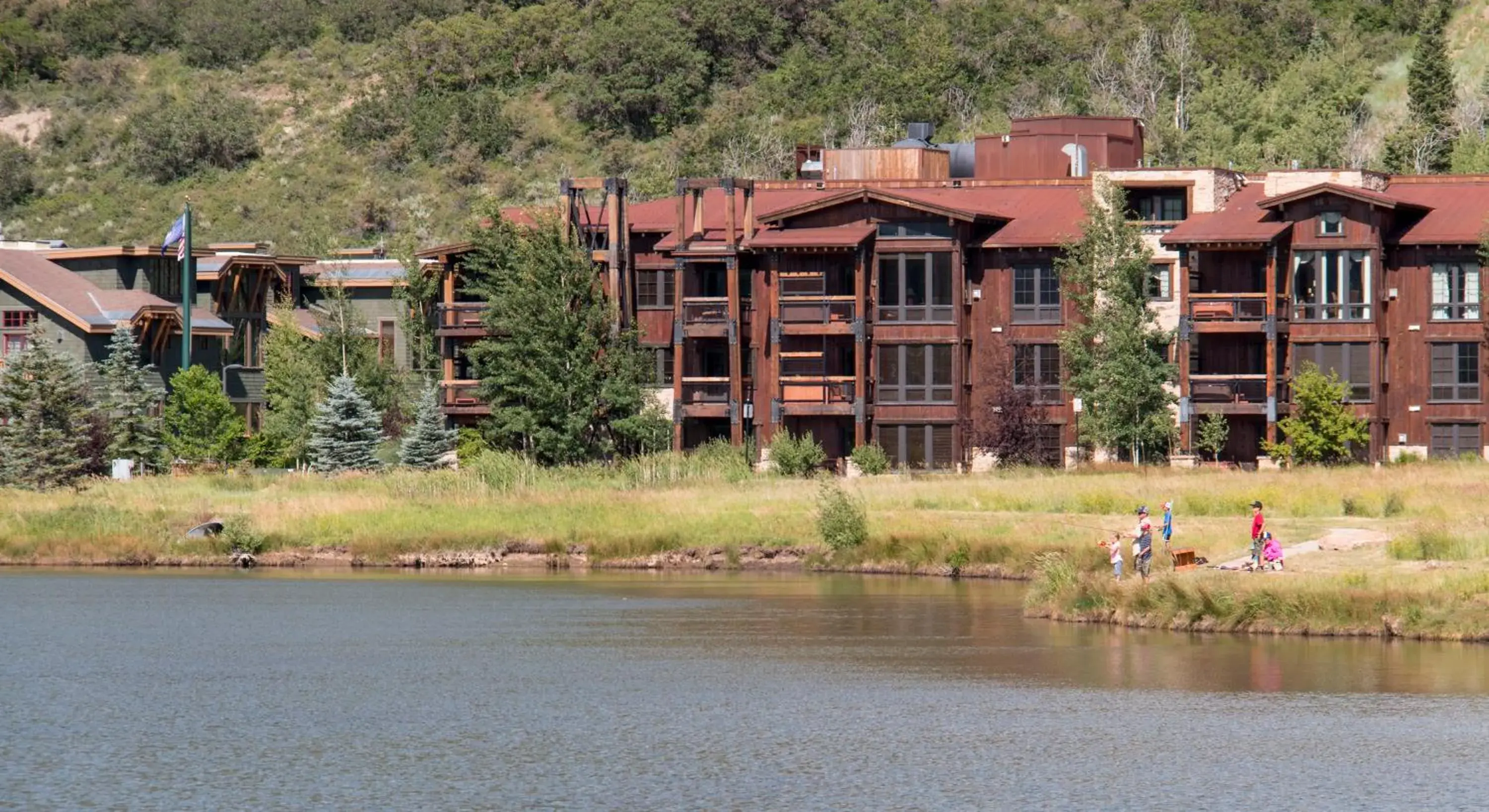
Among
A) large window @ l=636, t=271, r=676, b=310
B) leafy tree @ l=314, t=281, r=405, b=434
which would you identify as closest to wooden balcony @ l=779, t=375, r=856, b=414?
large window @ l=636, t=271, r=676, b=310

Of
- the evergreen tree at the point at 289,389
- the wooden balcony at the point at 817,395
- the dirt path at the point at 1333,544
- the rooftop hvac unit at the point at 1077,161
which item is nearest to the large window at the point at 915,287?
the wooden balcony at the point at 817,395

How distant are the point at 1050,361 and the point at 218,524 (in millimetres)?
30896

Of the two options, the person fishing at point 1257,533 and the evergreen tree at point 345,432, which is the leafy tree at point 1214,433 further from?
the evergreen tree at point 345,432

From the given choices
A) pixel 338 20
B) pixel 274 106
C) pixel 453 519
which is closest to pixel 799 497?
pixel 453 519

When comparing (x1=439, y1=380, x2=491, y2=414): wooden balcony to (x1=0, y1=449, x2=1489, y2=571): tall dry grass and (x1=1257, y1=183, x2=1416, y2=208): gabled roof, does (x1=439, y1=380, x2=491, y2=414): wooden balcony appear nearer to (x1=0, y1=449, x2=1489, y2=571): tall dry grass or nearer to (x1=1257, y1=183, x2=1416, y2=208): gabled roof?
(x1=0, y1=449, x2=1489, y2=571): tall dry grass

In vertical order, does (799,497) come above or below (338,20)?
below

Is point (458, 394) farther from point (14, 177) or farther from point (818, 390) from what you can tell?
point (14, 177)

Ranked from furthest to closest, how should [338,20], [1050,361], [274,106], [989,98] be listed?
[338,20], [274,106], [989,98], [1050,361]

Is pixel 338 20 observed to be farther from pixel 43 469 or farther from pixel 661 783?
pixel 661 783

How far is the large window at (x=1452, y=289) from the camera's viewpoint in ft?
252

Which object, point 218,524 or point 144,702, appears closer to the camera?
point 144,702

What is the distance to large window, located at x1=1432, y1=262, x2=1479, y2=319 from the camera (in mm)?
76875

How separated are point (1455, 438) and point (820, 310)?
21.5m

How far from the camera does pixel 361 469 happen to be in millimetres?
81562
